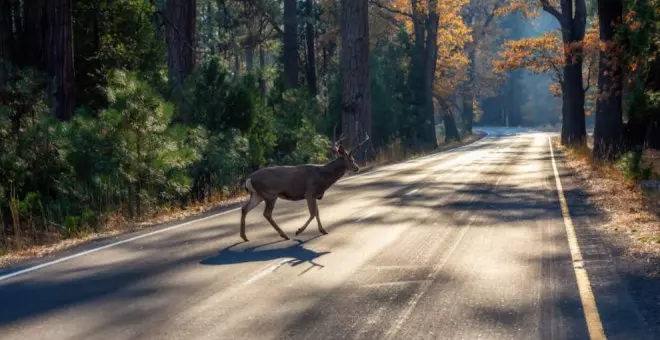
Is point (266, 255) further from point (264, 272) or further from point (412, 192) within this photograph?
point (412, 192)

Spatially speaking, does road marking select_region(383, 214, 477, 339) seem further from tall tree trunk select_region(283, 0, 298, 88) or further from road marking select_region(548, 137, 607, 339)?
tall tree trunk select_region(283, 0, 298, 88)

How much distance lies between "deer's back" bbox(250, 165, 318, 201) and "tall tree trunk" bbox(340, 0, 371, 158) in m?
20.2

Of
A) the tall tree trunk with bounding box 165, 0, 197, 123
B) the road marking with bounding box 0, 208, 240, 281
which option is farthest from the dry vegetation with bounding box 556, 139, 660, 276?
the tall tree trunk with bounding box 165, 0, 197, 123

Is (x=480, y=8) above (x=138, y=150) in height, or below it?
above

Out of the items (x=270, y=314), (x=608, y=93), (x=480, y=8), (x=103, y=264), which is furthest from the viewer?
(x=480, y=8)

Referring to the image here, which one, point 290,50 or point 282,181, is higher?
point 290,50

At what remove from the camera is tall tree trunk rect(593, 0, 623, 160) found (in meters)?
25.8

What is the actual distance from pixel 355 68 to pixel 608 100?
11.0m

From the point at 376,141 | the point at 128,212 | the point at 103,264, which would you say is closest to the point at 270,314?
the point at 103,264

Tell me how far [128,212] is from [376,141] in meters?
29.5

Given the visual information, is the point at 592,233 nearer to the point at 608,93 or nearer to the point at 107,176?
the point at 107,176

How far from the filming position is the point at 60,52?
63.3 feet

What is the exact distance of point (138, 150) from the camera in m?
16.8

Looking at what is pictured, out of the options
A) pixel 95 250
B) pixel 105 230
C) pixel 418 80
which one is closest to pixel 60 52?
pixel 105 230
